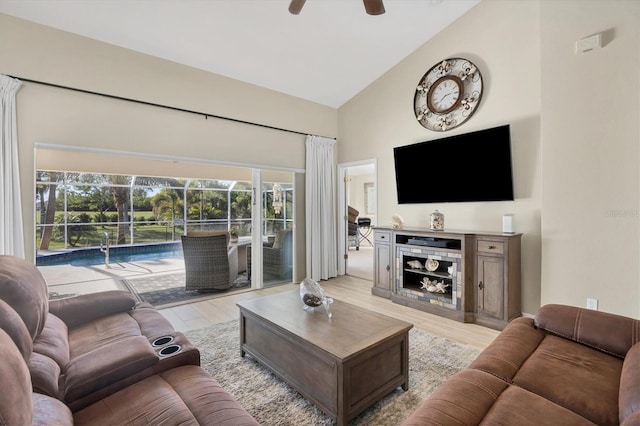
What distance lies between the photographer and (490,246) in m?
3.26

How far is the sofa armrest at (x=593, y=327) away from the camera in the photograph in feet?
5.27

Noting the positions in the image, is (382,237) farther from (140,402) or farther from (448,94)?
(140,402)

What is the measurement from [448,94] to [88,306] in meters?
4.39

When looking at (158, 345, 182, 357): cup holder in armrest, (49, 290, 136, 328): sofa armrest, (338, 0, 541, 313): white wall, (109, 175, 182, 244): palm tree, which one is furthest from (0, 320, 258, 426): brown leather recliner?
(109, 175, 182, 244): palm tree

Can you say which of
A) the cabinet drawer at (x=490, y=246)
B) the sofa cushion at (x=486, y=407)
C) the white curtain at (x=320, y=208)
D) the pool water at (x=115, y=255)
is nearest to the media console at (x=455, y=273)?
the cabinet drawer at (x=490, y=246)

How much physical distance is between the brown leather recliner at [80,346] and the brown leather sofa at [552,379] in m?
1.18

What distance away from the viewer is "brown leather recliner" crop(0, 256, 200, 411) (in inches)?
49.5

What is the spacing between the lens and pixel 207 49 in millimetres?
3699

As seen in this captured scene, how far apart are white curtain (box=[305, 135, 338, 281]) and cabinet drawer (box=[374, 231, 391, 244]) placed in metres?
1.20

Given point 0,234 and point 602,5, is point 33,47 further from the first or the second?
point 602,5

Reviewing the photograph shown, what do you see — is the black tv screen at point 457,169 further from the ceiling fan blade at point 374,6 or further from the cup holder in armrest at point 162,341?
the cup holder in armrest at point 162,341

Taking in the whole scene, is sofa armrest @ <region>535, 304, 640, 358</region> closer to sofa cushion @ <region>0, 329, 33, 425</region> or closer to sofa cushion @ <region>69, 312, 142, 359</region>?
sofa cushion @ <region>0, 329, 33, 425</region>

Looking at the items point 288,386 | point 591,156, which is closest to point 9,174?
point 288,386

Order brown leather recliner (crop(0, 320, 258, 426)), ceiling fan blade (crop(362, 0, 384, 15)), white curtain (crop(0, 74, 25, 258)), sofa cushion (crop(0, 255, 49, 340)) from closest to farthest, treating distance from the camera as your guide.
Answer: brown leather recliner (crop(0, 320, 258, 426)) < sofa cushion (crop(0, 255, 49, 340)) < ceiling fan blade (crop(362, 0, 384, 15)) < white curtain (crop(0, 74, 25, 258))
